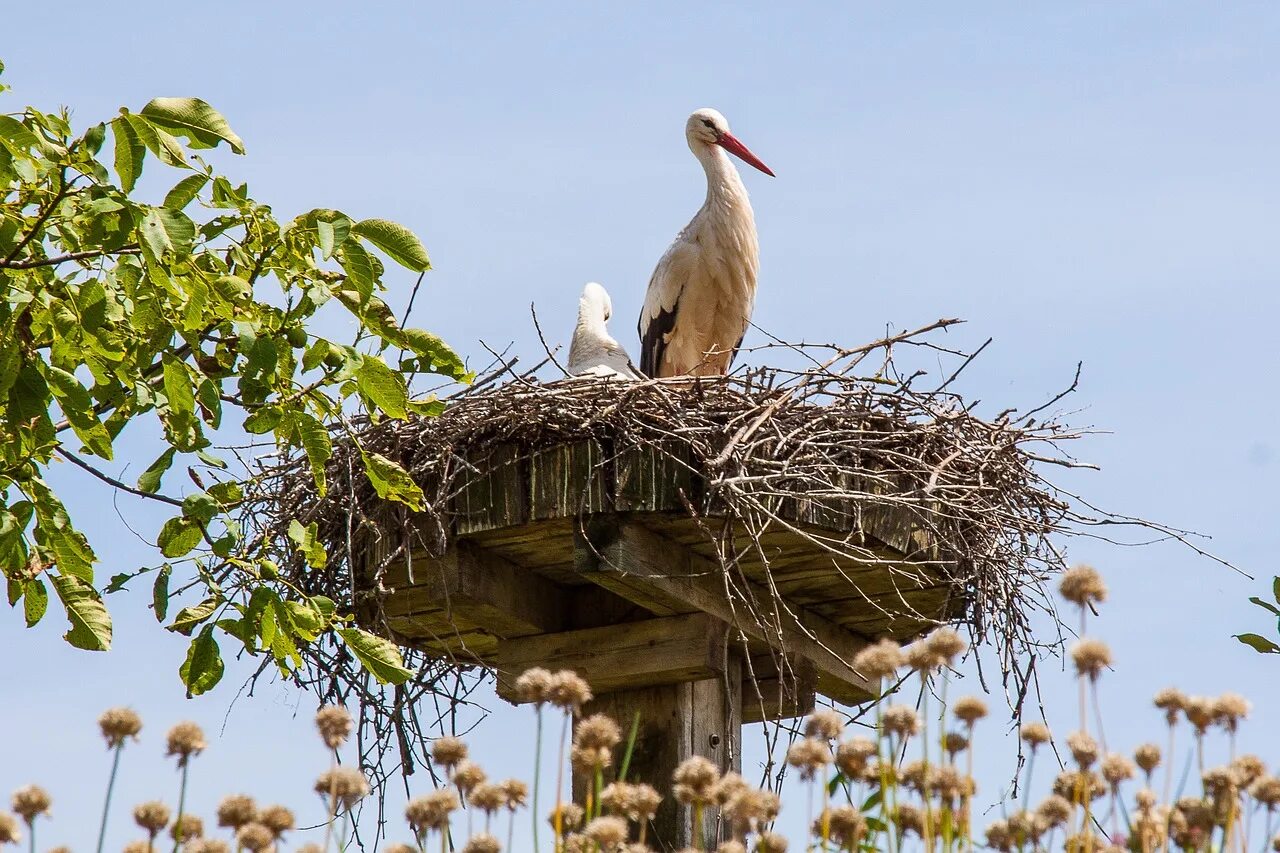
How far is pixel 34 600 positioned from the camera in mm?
4062

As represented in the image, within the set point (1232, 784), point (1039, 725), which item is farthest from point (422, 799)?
point (1232, 784)

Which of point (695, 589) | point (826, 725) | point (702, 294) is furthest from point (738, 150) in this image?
point (826, 725)

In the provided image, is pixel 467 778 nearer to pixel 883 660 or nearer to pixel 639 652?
pixel 883 660

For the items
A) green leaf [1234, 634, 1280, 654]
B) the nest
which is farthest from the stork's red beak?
green leaf [1234, 634, 1280, 654]

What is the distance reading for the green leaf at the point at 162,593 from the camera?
13.1 feet

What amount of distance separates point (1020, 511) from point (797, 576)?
2.30ft

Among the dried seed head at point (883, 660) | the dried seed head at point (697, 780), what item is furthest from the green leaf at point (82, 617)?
the dried seed head at point (883, 660)

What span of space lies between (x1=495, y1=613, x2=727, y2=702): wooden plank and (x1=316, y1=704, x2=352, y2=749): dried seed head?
7.80 ft

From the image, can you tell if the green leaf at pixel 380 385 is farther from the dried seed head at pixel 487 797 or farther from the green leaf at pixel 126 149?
the dried seed head at pixel 487 797

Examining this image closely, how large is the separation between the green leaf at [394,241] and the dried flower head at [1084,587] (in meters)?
2.00

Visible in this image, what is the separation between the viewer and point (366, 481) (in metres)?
4.78

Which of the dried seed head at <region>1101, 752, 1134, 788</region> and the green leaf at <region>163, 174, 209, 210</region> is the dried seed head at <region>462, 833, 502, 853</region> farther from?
the green leaf at <region>163, 174, 209, 210</region>

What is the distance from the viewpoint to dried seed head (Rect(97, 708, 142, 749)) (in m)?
2.07

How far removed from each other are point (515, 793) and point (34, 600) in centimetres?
216
